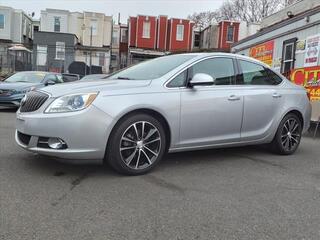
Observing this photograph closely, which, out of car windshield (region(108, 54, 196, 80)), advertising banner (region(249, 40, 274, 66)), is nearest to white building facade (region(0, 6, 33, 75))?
advertising banner (region(249, 40, 274, 66))

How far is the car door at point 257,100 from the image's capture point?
5.62m

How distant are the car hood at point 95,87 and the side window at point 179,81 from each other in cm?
29

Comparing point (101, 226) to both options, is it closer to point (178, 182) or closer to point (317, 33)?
point (178, 182)

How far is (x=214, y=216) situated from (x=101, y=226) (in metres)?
1.01

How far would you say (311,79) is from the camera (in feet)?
31.9

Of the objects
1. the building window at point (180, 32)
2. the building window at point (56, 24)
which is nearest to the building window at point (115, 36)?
the building window at point (56, 24)

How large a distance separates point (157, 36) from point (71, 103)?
4044cm

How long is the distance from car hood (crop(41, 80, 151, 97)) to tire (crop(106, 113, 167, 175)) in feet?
1.22

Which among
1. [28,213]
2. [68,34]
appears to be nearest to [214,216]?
[28,213]

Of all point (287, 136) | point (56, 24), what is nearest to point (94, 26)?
point (56, 24)

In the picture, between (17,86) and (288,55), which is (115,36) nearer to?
(17,86)

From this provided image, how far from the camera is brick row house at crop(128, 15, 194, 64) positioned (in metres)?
42.9

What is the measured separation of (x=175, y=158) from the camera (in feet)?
18.6

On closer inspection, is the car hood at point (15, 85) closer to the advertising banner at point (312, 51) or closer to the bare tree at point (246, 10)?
the advertising banner at point (312, 51)
